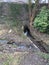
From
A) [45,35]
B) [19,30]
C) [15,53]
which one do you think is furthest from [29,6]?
[15,53]

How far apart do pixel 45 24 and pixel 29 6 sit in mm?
1879

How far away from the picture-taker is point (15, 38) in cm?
950

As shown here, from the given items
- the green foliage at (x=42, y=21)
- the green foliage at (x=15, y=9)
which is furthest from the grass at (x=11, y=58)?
the green foliage at (x=15, y=9)

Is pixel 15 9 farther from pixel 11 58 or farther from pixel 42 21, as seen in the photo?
pixel 11 58

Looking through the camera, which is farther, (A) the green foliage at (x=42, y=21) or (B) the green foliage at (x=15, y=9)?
(B) the green foliage at (x=15, y=9)

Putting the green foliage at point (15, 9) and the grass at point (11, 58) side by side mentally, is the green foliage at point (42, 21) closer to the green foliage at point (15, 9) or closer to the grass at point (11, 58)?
the green foliage at point (15, 9)

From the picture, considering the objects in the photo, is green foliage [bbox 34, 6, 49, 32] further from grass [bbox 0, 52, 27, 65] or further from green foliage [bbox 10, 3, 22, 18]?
grass [bbox 0, 52, 27, 65]

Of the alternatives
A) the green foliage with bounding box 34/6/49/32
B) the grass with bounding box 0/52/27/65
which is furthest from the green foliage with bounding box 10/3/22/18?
the grass with bounding box 0/52/27/65

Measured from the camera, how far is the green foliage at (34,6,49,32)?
392 inches

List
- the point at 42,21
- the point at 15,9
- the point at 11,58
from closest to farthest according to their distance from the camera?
the point at 11,58
the point at 42,21
the point at 15,9

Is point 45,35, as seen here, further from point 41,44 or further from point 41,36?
point 41,44

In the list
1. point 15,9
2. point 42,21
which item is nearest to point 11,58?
point 42,21

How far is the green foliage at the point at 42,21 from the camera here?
9.95m

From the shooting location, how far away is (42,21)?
10.1 meters
